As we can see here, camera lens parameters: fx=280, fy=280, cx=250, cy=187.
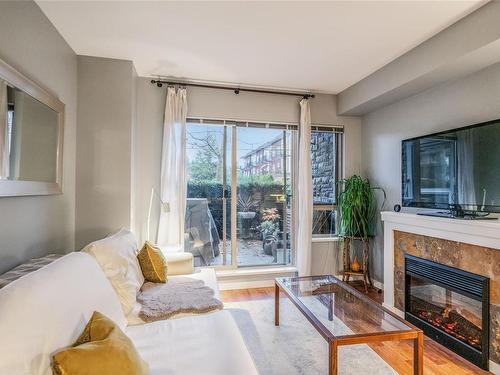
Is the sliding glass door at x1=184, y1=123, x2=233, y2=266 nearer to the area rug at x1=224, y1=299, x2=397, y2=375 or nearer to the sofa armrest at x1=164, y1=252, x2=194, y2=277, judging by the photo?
the sofa armrest at x1=164, y1=252, x2=194, y2=277

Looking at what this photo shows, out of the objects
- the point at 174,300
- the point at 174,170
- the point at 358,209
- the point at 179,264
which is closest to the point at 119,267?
the point at 174,300

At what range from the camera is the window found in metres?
3.86

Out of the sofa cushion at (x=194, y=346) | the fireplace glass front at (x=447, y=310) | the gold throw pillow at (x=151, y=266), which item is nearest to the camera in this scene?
the sofa cushion at (x=194, y=346)

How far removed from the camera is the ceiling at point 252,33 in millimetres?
1944

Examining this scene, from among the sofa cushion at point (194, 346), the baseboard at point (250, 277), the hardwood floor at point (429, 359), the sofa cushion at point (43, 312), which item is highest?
the sofa cushion at point (43, 312)

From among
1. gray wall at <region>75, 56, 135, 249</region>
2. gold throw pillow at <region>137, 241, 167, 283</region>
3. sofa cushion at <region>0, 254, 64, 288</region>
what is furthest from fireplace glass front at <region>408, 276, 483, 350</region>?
sofa cushion at <region>0, 254, 64, 288</region>

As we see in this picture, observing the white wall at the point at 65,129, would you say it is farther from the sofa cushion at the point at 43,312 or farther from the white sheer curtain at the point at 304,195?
the white sheer curtain at the point at 304,195

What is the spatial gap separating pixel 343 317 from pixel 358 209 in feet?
5.68

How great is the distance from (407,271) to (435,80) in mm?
1807

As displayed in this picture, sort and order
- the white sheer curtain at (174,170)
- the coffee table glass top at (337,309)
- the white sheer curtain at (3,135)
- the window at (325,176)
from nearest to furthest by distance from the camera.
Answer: the white sheer curtain at (3,135)
the coffee table glass top at (337,309)
the white sheer curtain at (174,170)
the window at (325,176)

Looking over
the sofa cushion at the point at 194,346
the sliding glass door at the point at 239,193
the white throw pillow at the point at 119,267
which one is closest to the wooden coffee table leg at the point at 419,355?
the sofa cushion at the point at 194,346

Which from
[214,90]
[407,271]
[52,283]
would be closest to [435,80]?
[407,271]

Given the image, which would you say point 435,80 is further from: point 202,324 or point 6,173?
point 6,173

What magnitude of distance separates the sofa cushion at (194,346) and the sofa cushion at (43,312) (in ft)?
0.99
